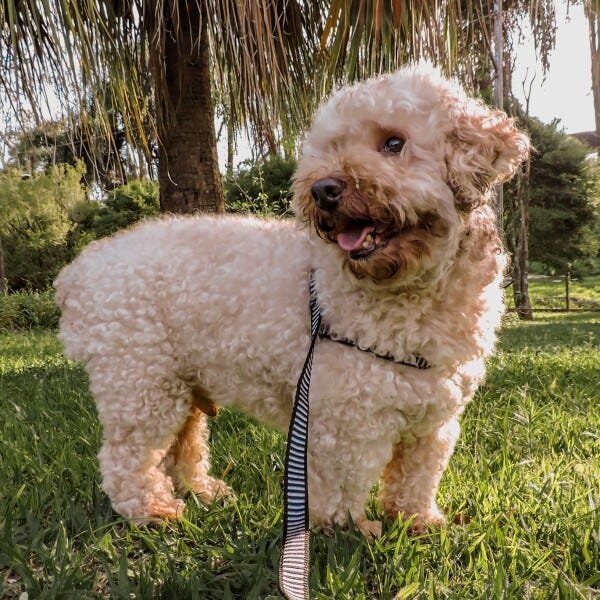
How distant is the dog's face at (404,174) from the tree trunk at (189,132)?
272 cm

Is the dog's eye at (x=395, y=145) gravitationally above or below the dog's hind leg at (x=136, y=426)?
above

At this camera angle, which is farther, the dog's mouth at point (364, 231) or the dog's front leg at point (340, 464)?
the dog's front leg at point (340, 464)

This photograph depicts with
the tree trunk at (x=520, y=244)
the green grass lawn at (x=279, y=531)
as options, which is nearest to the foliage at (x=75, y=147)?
the green grass lawn at (x=279, y=531)

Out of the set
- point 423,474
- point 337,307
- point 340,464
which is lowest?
point 423,474

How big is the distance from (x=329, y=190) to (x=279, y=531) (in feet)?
4.28

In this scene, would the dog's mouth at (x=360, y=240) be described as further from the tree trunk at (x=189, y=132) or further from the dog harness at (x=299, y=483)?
the tree trunk at (x=189, y=132)

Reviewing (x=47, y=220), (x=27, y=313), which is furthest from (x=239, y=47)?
(x=47, y=220)

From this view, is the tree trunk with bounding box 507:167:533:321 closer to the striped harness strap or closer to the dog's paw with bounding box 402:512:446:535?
the dog's paw with bounding box 402:512:446:535

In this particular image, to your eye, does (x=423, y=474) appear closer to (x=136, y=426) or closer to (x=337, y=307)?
(x=337, y=307)

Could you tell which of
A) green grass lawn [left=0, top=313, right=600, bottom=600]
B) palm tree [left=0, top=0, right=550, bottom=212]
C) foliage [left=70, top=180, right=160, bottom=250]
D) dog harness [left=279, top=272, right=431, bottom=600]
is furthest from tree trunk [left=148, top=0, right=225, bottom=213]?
foliage [left=70, top=180, right=160, bottom=250]

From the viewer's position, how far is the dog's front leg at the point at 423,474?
8.11 ft

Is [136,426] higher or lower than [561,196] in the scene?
lower

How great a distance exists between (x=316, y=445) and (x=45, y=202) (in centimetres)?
2281

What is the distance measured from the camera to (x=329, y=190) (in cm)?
186
